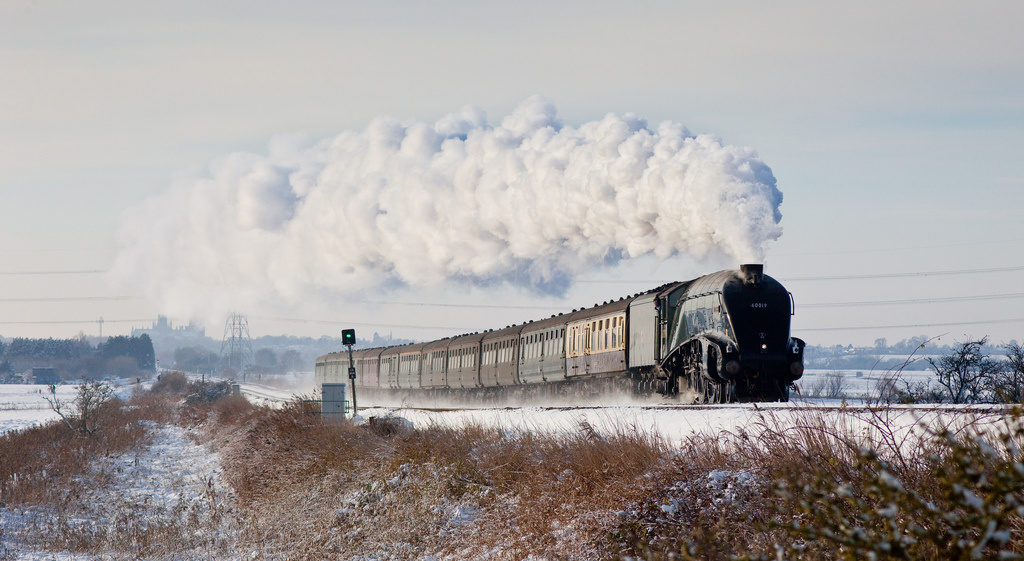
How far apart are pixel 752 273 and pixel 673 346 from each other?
111 inches

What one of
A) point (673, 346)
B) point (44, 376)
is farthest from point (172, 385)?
point (44, 376)

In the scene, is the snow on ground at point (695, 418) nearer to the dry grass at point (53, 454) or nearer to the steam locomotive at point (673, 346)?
the steam locomotive at point (673, 346)

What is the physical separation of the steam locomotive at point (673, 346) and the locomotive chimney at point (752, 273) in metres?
0.02

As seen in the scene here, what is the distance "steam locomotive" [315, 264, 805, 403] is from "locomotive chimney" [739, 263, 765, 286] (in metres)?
0.02

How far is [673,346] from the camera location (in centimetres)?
2114

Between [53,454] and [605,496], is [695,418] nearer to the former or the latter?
[605,496]

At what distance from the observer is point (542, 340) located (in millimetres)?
30953

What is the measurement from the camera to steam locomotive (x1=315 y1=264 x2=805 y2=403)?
1869 cm

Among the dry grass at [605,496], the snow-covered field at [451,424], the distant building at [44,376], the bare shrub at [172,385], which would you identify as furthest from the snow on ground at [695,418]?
the distant building at [44,376]

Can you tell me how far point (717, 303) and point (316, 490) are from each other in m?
9.34

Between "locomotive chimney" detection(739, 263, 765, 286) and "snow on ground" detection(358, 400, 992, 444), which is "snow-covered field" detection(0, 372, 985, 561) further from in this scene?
"locomotive chimney" detection(739, 263, 765, 286)

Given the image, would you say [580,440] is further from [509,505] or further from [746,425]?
[746,425]

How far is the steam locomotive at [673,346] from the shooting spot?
736 inches

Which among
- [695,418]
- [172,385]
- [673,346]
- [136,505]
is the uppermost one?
[673,346]
